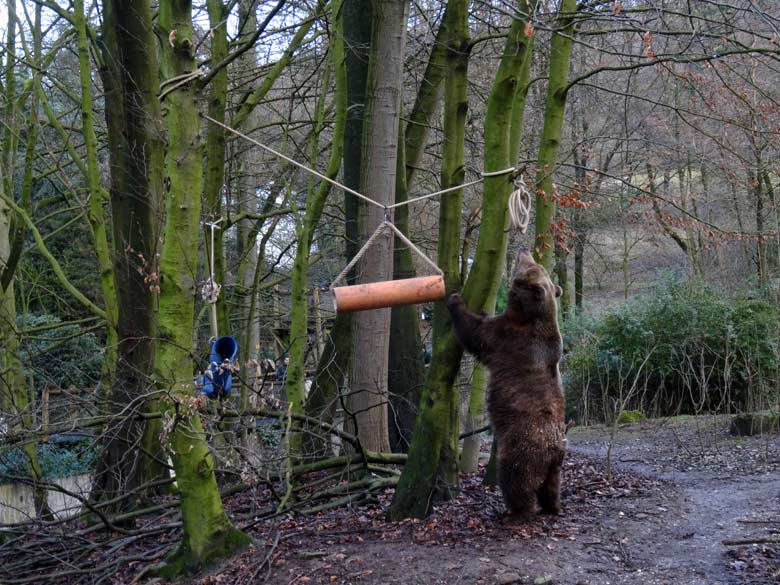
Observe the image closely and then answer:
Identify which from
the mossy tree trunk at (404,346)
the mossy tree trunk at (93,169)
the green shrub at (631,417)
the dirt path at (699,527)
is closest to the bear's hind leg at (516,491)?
the dirt path at (699,527)

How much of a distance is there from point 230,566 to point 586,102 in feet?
46.1

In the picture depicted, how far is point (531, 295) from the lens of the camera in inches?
231

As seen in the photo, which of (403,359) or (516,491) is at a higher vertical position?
(403,359)

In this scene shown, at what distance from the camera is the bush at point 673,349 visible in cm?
1395

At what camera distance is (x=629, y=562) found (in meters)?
5.15

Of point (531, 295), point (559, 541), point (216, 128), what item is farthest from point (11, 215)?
point (559, 541)

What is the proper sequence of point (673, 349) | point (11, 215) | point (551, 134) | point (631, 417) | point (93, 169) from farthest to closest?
point (631, 417), point (673, 349), point (11, 215), point (93, 169), point (551, 134)

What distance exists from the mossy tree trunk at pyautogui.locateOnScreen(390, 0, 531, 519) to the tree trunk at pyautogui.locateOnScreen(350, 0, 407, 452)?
4.03 feet

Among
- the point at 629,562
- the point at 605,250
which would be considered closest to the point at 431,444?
the point at 629,562

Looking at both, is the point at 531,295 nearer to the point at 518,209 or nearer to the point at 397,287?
the point at 518,209

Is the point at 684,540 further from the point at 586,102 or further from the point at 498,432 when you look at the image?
the point at 586,102

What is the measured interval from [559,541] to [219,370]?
2.53 metres

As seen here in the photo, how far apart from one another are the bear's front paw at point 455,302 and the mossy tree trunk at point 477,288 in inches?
2.3

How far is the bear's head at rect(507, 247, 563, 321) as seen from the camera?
5.87 meters
